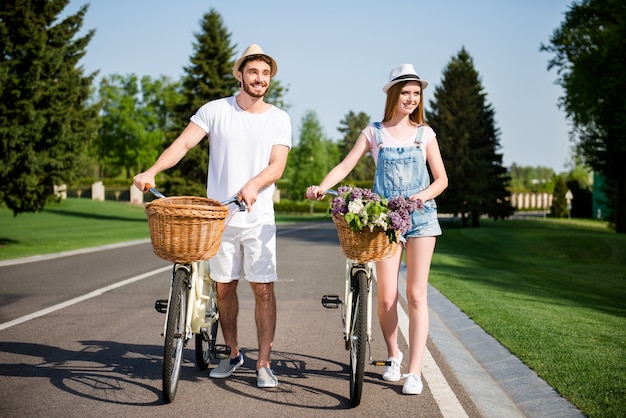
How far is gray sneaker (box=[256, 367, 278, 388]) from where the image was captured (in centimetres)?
520

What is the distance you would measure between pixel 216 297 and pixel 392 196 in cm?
153

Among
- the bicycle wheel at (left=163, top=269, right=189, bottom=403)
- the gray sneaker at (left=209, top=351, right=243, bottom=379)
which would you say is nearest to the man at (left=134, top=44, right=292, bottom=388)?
the gray sneaker at (left=209, top=351, right=243, bottom=379)

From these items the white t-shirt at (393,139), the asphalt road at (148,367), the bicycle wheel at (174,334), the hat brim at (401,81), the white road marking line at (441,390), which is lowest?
the asphalt road at (148,367)

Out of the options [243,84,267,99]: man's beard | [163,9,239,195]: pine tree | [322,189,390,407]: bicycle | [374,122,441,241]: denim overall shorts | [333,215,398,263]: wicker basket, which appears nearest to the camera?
[322,189,390,407]: bicycle

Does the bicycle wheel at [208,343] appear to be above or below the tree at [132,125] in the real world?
below

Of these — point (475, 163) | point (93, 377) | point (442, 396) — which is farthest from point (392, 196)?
point (475, 163)

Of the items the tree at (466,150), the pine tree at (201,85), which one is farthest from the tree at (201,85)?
the tree at (466,150)

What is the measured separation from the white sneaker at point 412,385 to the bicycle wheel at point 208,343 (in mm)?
1515

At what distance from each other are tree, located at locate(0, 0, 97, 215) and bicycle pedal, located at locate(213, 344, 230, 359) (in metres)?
17.4

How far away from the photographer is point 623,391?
15.9ft

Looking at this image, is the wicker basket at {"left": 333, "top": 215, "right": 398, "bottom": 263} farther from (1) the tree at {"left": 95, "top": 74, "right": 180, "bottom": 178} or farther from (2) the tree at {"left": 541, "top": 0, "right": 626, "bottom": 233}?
(1) the tree at {"left": 95, "top": 74, "right": 180, "bottom": 178}

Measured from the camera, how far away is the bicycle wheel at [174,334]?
14.9 ft

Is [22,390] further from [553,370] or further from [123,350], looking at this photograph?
[553,370]

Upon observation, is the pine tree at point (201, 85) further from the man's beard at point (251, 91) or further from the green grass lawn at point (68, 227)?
the man's beard at point (251, 91)
